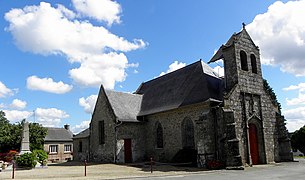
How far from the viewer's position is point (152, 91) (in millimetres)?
28047

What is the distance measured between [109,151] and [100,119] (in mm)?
3523

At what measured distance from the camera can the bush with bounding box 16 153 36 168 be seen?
17922mm

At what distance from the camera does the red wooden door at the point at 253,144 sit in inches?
763

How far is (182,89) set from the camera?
23094 millimetres

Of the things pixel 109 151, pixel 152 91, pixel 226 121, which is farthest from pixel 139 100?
pixel 226 121

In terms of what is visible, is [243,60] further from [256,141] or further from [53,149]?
[53,149]

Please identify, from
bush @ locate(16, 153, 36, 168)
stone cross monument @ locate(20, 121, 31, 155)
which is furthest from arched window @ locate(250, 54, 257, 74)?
stone cross monument @ locate(20, 121, 31, 155)

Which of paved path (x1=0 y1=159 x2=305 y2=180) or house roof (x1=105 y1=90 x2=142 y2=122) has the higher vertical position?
house roof (x1=105 y1=90 x2=142 y2=122)

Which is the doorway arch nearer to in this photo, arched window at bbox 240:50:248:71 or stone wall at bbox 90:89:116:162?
arched window at bbox 240:50:248:71

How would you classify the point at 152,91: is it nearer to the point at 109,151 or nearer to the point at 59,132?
the point at 109,151

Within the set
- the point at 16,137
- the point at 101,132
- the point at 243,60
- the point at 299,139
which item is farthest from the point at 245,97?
the point at 16,137

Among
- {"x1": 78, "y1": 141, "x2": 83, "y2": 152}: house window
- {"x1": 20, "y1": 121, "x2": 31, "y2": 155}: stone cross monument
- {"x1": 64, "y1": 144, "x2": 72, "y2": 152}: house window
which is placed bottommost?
{"x1": 64, "y1": 144, "x2": 72, "y2": 152}: house window

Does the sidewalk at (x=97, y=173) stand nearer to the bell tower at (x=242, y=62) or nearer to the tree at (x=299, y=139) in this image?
the bell tower at (x=242, y=62)

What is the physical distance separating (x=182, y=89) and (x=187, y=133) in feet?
12.9
